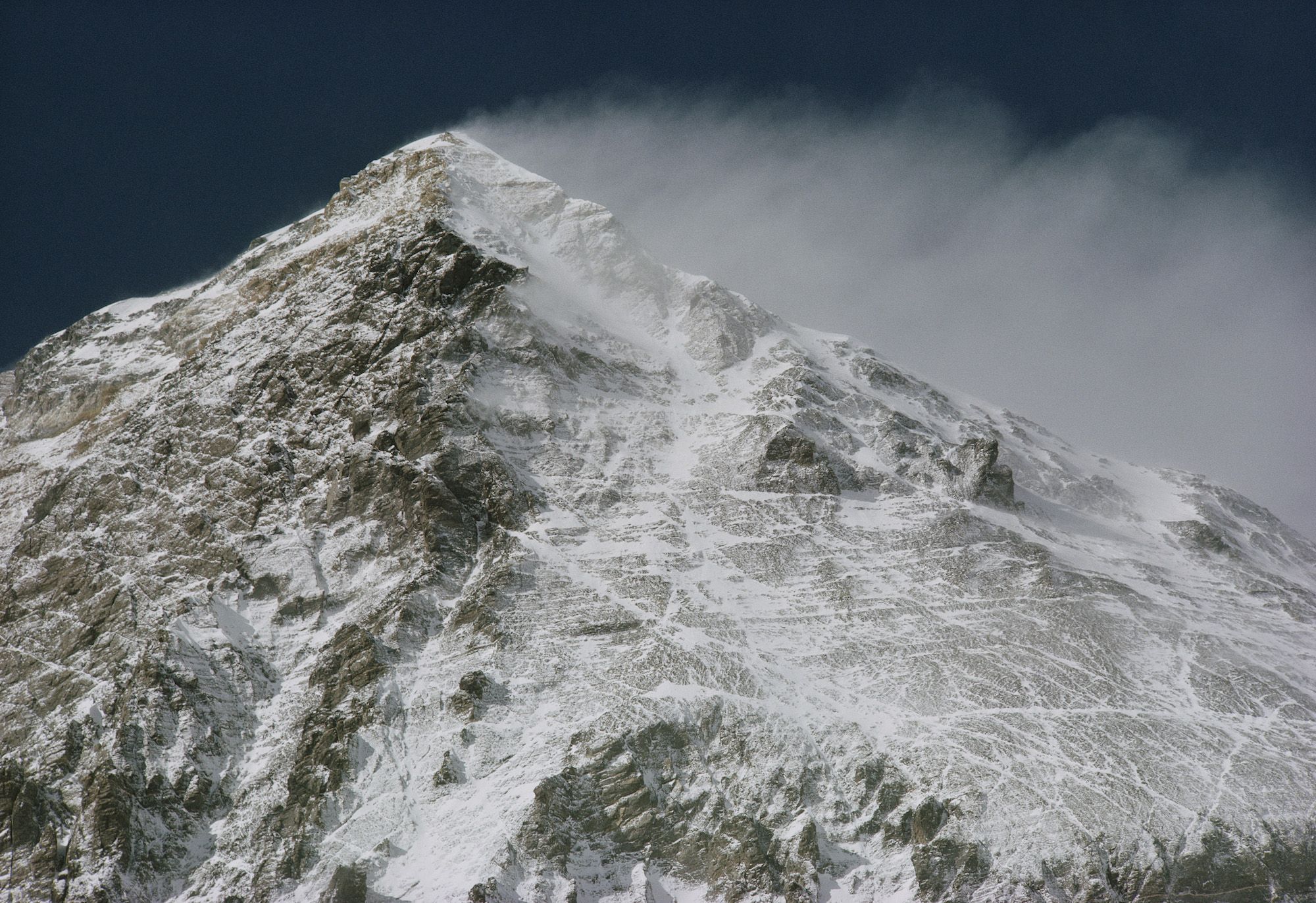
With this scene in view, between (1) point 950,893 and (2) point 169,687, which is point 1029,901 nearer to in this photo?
(1) point 950,893

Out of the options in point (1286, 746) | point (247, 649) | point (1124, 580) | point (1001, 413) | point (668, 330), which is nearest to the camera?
point (1286, 746)

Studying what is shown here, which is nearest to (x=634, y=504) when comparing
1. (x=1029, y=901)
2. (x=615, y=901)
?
(x=615, y=901)

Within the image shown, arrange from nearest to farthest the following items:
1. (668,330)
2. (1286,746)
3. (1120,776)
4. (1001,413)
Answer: (1120,776), (1286,746), (668,330), (1001,413)

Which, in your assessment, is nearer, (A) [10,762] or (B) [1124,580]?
(A) [10,762]

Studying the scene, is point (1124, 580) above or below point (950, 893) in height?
above

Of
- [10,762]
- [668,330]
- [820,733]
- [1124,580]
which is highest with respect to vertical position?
[668,330]

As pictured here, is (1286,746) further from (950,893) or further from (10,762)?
(10,762)
